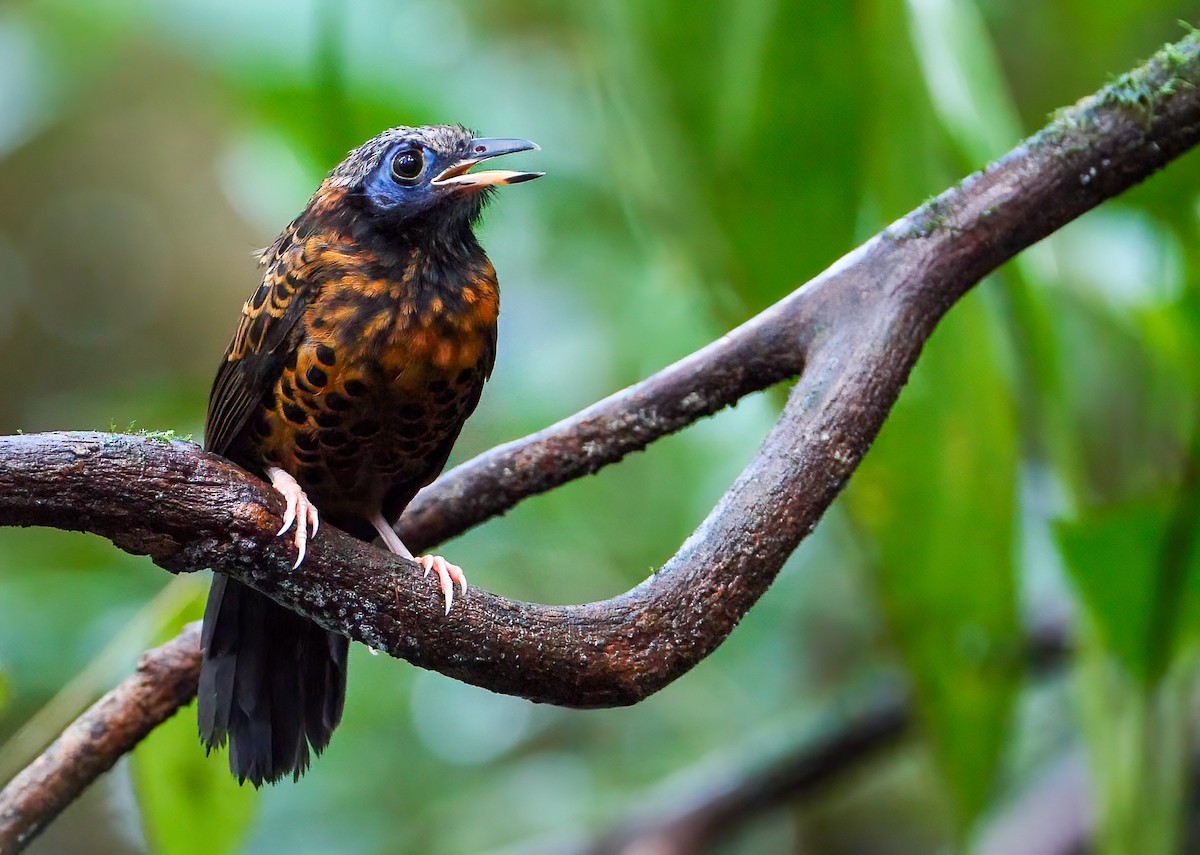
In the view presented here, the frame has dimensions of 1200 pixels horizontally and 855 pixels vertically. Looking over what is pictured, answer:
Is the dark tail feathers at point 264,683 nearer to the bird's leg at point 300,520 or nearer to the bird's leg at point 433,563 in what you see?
the bird's leg at point 433,563

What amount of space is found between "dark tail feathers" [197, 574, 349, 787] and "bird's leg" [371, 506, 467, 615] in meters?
0.24

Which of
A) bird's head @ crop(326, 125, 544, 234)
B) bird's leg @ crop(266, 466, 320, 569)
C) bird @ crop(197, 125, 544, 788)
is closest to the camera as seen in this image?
bird's leg @ crop(266, 466, 320, 569)

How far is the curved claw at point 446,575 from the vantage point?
1.89 meters

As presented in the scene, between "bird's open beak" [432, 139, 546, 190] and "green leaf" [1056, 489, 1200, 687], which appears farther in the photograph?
"green leaf" [1056, 489, 1200, 687]

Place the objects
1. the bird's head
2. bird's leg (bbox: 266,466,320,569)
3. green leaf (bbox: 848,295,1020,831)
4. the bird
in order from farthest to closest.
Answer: green leaf (bbox: 848,295,1020,831)
the bird's head
the bird
bird's leg (bbox: 266,466,320,569)

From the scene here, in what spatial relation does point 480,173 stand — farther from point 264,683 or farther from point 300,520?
point 264,683

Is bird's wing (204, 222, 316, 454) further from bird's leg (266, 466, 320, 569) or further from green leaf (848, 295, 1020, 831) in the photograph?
green leaf (848, 295, 1020, 831)

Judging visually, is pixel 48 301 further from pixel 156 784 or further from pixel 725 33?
pixel 725 33

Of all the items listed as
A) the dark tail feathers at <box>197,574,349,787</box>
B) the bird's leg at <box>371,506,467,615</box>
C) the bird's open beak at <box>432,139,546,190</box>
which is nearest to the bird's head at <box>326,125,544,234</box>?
the bird's open beak at <box>432,139,546,190</box>

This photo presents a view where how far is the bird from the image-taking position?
235cm

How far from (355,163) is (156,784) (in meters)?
1.45

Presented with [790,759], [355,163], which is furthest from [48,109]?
[790,759]

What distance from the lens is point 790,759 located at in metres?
4.45

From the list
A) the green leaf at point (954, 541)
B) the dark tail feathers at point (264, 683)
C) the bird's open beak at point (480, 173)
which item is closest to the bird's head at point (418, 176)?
the bird's open beak at point (480, 173)
